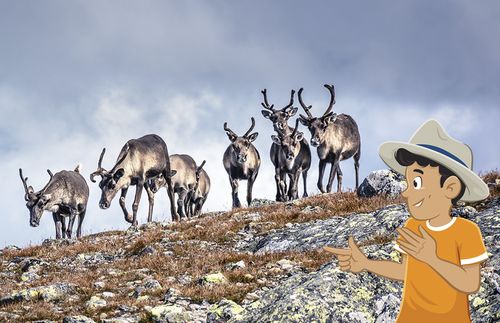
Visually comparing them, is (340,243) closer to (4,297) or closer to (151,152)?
(4,297)

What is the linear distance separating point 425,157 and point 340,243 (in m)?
8.46

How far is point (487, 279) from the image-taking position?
238 inches

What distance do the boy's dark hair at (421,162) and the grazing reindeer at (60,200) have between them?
26.3m

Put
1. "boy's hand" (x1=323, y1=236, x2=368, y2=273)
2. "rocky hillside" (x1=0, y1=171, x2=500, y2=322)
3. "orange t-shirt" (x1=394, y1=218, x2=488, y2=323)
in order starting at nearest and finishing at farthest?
"orange t-shirt" (x1=394, y1=218, x2=488, y2=323) → "boy's hand" (x1=323, y1=236, x2=368, y2=273) → "rocky hillside" (x1=0, y1=171, x2=500, y2=322)

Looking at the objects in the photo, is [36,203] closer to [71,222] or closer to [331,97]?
[71,222]

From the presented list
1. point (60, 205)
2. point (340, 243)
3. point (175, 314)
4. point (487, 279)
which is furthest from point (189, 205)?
point (487, 279)

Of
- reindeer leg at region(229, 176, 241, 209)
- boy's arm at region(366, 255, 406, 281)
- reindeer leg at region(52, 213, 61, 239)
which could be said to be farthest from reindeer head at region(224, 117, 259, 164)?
boy's arm at region(366, 255, 406, 281)

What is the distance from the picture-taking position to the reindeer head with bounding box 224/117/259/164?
2900cm

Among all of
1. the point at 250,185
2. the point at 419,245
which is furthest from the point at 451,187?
the point at 250,185

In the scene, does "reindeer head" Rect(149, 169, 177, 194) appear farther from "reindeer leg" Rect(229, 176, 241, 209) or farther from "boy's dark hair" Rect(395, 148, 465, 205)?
"boy's dark hair" Rect(395, 148, 465, 205)

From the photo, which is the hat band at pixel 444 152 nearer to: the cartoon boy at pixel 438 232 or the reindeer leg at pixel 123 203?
the cartoon boy at pixel 438 232

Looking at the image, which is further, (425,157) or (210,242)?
(210,242)

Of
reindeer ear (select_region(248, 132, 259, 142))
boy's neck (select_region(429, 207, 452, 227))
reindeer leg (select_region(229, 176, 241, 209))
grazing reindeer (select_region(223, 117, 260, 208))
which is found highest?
reindeer ear (select_region(248, 132, 259, 142))

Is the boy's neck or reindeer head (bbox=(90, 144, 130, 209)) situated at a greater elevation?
reindeer head (bbox=(90, 144, 130, 209))
